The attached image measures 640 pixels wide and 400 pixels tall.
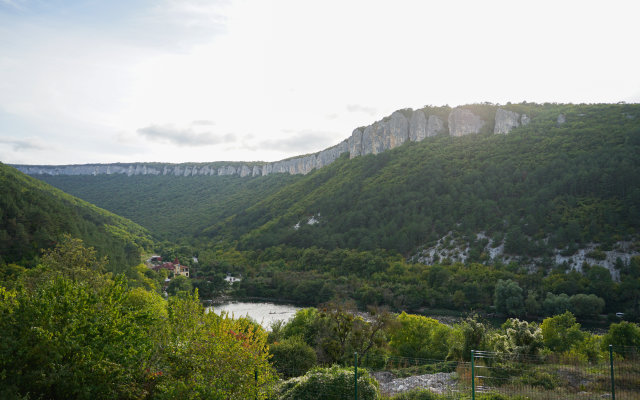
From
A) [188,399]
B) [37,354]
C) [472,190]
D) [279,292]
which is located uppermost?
[472,190]

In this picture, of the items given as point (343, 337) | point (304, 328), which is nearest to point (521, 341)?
point (343, 337)

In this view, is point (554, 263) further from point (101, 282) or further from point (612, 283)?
point (101, 282)

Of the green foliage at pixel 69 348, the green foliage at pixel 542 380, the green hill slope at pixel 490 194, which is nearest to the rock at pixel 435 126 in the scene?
the green hill slope at pixel 490 194

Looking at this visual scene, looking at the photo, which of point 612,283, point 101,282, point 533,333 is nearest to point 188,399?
point 533,333

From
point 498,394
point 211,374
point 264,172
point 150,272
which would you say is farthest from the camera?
point 264,172

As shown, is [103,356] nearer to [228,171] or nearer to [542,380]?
[542,380]
